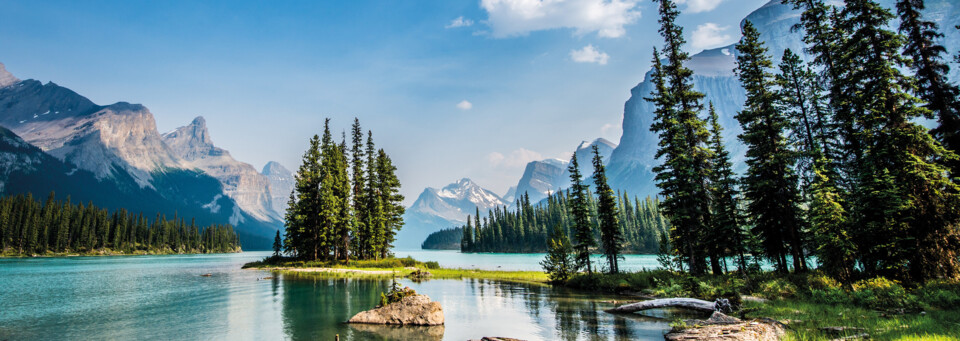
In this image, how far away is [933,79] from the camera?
20.5 meters

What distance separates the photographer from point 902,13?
21.8 metres

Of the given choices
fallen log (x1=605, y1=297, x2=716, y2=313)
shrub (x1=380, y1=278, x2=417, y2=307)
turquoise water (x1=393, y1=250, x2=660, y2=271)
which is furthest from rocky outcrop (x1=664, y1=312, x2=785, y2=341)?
turquoise water (x1=393, y1=250, x2=660, y2=271)

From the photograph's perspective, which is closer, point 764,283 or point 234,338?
point 234,338

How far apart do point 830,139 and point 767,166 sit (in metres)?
6.50

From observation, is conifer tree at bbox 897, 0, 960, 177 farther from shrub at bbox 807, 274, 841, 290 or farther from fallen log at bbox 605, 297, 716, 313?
fallen log at bbox 605, 297, 716, 313

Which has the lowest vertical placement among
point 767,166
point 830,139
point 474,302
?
point 474,302

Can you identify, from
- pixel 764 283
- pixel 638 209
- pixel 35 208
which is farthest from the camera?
pixel 638 209

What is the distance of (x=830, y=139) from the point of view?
29266 millimetres

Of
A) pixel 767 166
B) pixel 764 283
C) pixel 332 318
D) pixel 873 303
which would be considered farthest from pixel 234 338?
→ pixel 767 166

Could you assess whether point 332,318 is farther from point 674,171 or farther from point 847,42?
point 847,42

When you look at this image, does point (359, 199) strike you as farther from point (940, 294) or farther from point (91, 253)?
point (91, 253)

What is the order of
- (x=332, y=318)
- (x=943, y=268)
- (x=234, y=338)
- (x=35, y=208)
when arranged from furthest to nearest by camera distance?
(x=35, y=208) → (x=332, y=318) → (x=943, y=268) → (x=234, y=338)

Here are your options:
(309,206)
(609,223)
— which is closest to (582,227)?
(609,223)

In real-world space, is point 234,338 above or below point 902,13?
below
